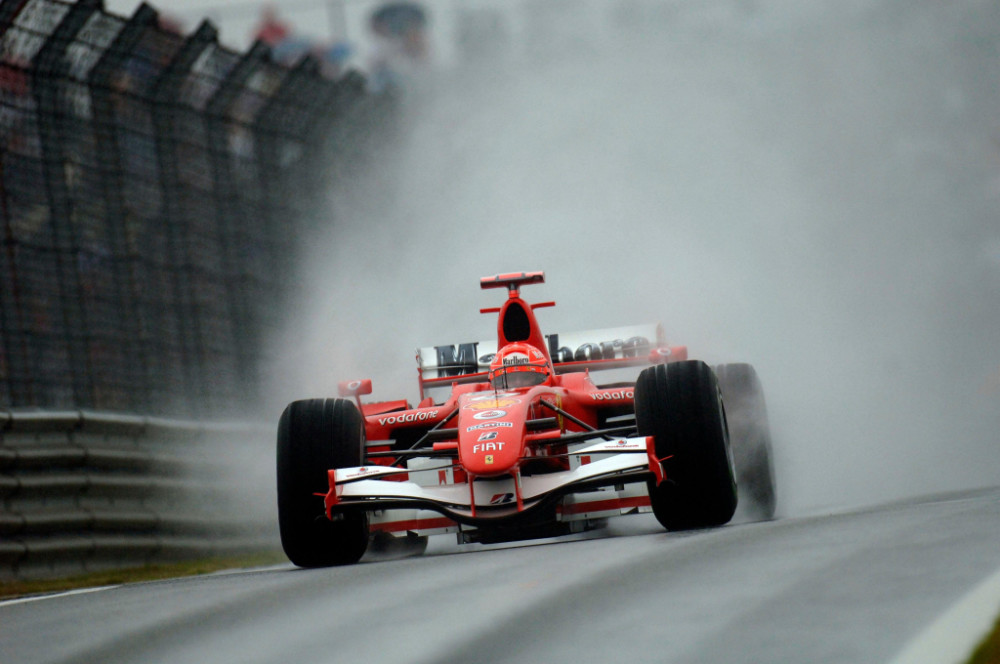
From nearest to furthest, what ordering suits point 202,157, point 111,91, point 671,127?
point 111,91
point 202,157
point 671,127

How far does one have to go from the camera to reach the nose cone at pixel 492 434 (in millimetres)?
7895

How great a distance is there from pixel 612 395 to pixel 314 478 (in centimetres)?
235

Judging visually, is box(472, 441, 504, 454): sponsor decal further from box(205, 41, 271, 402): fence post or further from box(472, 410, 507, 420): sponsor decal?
box(205, 41, 271, 402): fence post

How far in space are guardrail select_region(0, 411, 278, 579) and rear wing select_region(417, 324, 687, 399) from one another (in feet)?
5.84

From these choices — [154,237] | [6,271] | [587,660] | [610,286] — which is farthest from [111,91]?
[587,660]

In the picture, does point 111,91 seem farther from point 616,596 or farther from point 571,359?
point 616,596

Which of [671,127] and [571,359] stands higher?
[671,127]

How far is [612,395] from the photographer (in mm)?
9570

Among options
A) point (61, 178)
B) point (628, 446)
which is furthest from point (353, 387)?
point (61, 178)

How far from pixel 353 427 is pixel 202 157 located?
7178 millimetres

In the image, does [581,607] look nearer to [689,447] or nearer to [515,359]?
[689,447]

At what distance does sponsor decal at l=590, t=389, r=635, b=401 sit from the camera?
955 cm

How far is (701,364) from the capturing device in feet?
26.0

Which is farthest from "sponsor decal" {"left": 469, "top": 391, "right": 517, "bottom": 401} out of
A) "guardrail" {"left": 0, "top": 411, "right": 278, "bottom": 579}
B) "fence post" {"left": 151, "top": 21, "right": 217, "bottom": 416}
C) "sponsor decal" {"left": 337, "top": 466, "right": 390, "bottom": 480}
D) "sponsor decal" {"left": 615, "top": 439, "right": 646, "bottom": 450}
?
"fence post" {"left": 151, "top": 21, "right": 217, "bottom": 416}
